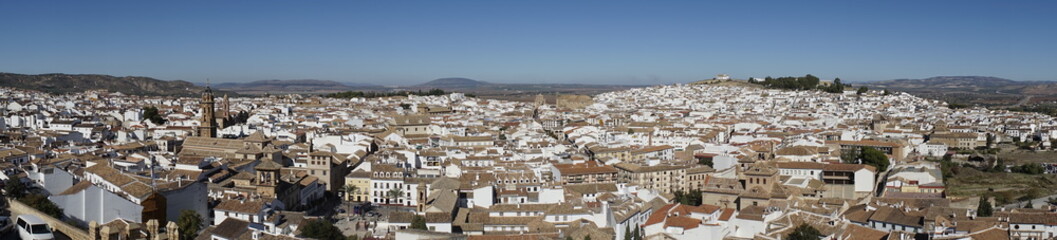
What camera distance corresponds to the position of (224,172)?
20.1 metres

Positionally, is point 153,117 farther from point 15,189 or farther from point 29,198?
point 29,198

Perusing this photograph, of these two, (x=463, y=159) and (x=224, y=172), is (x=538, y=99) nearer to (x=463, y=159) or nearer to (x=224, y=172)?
(x=463, y=159)

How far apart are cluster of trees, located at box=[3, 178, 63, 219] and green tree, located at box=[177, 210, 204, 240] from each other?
77.3 inches

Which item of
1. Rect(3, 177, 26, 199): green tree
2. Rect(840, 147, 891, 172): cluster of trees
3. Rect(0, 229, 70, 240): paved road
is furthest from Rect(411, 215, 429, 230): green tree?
Rect(840, 147, 891, 172): cluster of trees

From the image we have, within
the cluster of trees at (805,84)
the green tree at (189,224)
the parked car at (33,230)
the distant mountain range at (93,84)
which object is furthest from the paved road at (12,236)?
the distant mountain range at (93,84)

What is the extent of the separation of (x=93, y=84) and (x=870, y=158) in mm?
78841

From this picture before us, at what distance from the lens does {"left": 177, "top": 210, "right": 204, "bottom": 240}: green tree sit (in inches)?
577

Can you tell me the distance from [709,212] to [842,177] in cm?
680

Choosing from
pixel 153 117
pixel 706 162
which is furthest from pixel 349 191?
pixel 153 117

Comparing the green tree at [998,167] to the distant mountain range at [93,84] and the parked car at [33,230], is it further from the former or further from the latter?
the distant mountain range at [93,84]

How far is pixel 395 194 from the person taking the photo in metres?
20.8

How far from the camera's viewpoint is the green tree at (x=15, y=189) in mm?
15562

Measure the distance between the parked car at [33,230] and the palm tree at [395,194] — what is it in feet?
34.1

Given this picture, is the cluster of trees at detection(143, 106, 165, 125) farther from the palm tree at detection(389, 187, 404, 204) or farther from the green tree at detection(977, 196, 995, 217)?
the green tree at detection(977, 196, 995, 217)
